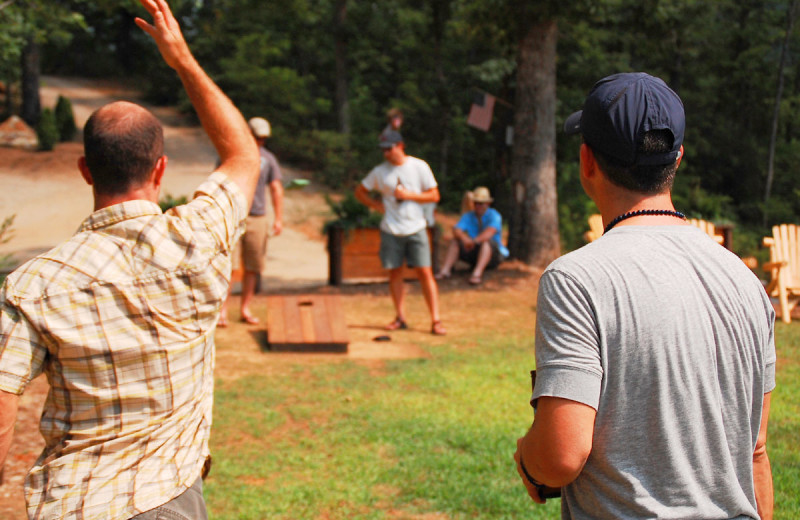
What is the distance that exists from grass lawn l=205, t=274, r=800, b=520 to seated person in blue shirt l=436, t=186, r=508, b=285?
360 centimetres

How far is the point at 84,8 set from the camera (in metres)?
36.6

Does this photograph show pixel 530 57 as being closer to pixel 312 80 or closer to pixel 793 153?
pixel 793 153

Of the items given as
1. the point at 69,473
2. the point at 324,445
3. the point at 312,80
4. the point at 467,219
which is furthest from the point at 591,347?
the point at 312,80

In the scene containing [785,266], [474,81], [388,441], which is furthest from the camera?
[474,81]

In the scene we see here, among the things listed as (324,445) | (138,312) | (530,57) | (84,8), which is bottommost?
(324,445)

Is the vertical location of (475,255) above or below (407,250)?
below

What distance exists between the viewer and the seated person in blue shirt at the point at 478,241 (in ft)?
40.4

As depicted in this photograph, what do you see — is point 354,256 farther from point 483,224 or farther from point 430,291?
point 430,291

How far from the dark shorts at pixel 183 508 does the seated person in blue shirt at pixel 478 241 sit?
10151mm

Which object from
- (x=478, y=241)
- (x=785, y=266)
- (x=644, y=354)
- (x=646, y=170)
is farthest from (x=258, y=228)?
(x=644, y=354)

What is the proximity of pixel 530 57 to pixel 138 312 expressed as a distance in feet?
37.7

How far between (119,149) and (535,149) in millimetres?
11235

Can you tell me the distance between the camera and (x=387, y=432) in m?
5.66

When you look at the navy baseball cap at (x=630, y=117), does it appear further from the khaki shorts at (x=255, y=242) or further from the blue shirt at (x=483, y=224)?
the blue shirt at (x=483, y=224)
